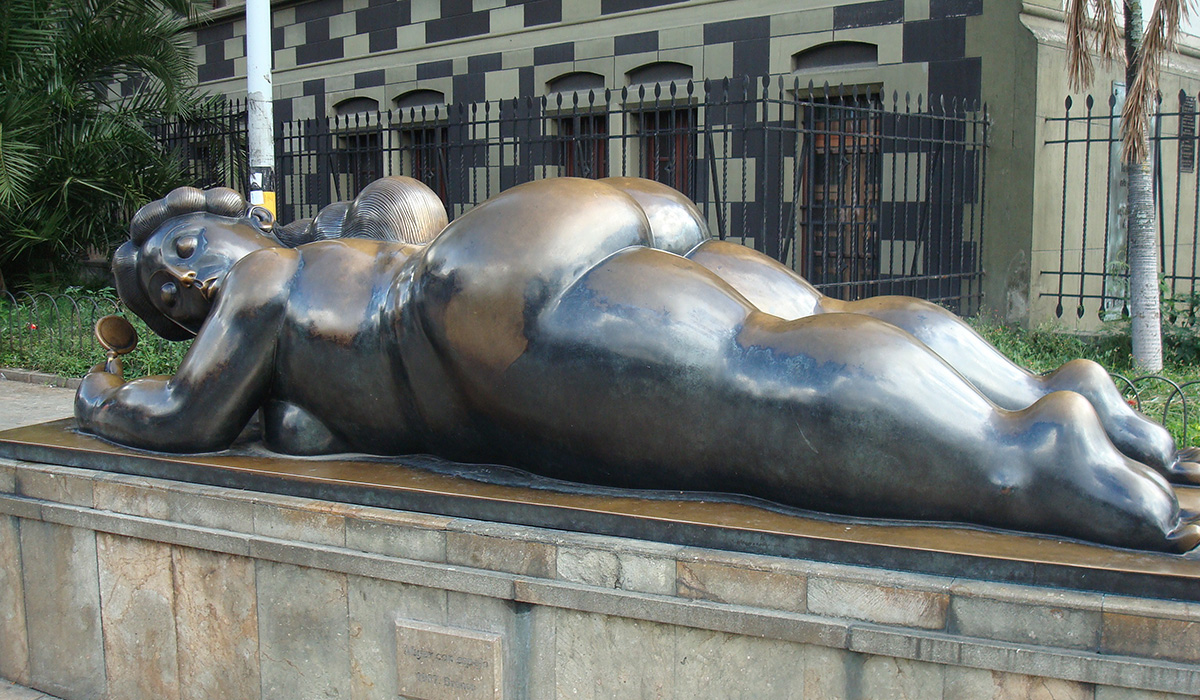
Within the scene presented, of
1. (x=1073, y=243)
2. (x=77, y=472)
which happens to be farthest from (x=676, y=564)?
(x=1073, y=243)

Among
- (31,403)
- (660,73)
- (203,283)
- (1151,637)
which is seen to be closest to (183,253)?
(203,283)

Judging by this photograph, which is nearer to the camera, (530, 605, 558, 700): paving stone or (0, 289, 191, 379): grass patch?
(530, 605, 558, 700): paving stone

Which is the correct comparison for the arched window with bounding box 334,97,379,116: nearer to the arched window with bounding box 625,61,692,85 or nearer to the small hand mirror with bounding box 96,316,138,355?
the arched window with bounding box 625,61,692,85

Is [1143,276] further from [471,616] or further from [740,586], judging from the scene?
[471,616]

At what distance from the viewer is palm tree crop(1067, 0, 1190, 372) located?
295 inches

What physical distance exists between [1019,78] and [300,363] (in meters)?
7.50

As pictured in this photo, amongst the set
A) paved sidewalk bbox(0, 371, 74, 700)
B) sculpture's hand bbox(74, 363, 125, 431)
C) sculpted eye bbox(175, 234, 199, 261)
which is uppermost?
sculpted eye bbox(175, 234, 199, 261)

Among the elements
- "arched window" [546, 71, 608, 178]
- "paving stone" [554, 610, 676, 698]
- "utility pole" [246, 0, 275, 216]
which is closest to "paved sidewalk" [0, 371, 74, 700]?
"utility pole" [246, 0, 275, 216]

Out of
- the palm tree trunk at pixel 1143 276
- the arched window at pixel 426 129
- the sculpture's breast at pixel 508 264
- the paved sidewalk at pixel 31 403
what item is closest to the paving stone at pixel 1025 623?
the sculpture's breast at pixel 508 264

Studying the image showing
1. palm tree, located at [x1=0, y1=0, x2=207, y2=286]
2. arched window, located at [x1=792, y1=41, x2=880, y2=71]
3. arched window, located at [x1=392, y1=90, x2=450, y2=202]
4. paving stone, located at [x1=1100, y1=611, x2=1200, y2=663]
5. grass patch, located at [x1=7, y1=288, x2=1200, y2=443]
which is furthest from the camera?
arched window, located at [x1=392, y1=90, x2=450, y2=202]

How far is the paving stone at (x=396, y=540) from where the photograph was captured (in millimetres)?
2932

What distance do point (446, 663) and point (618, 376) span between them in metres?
0.95

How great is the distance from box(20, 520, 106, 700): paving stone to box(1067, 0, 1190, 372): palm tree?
7351 mm

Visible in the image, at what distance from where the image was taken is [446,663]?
2.92 metres
